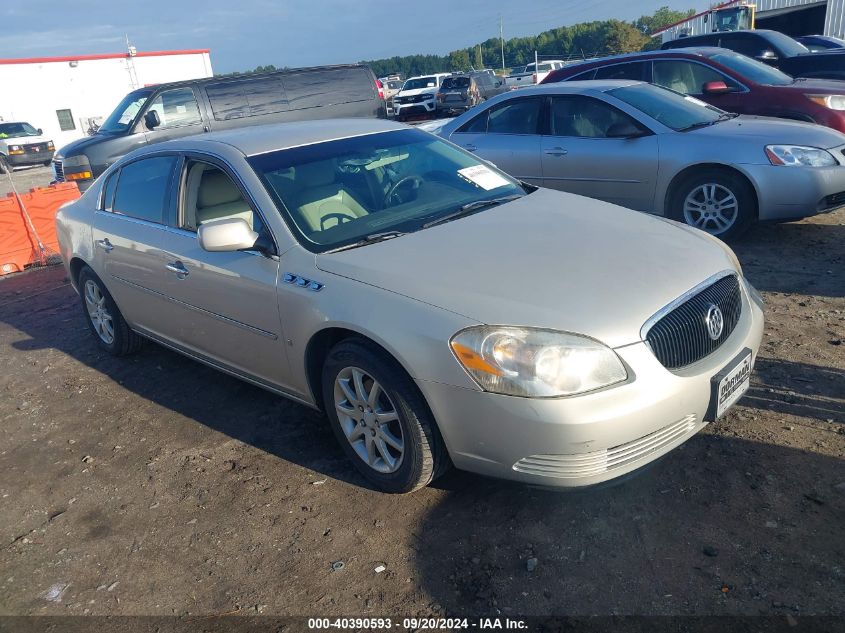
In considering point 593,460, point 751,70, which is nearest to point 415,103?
point 751,70

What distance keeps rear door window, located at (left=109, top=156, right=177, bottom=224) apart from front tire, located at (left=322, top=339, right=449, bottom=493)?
1869 mm

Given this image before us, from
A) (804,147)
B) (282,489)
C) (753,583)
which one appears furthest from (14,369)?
(804,147)

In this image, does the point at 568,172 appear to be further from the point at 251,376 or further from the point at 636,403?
the point at 636,403

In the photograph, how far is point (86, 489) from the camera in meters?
3.85

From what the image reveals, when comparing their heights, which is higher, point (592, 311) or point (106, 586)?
point (592, 311)

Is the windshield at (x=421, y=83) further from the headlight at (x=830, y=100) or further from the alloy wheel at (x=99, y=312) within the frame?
the alloy wheel at (x=99, y=312)

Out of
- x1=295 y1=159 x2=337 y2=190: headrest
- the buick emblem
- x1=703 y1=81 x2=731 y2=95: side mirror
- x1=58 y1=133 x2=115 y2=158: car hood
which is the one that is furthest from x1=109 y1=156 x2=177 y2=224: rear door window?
x1=58 y1=133 x2=115 y2=158: car hood

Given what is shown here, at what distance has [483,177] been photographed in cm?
438

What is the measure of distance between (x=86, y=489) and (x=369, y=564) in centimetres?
182

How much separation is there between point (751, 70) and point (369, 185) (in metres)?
6.98

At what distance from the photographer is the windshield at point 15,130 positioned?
25858 mm

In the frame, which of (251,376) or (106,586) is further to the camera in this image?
(251,376)

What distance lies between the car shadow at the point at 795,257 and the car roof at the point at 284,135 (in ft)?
10.6

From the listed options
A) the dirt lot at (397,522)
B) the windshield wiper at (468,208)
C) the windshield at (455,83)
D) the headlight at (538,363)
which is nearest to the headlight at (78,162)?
the dirt lot at (397,522)
